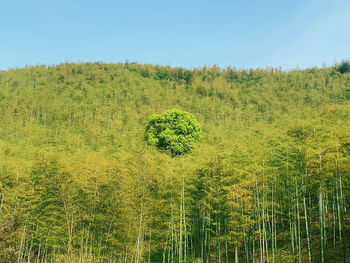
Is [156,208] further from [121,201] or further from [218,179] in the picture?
[218,179]

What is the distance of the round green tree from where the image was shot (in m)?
32.2

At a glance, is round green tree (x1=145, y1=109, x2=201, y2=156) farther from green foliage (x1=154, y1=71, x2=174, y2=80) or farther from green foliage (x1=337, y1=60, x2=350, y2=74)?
green foliage (x1=337, y1=60, x2=350, y2=74)

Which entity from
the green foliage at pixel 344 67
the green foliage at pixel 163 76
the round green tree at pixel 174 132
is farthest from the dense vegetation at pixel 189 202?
the green foliage at pixel 344 67

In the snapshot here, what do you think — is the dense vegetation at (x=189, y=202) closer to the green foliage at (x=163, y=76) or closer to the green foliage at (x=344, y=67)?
the green foliage at (x=163, y=76)

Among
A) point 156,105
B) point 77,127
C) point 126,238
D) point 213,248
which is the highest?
point 156,105

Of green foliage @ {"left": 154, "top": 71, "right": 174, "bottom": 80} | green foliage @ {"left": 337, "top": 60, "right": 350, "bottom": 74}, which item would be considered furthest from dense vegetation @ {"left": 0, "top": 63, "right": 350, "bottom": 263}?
green foliage @ {"left": 337, "top": 60, "right": 350, "bottom": 74}

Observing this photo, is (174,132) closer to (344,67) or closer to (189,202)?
(189,202)

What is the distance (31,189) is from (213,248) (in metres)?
12.2

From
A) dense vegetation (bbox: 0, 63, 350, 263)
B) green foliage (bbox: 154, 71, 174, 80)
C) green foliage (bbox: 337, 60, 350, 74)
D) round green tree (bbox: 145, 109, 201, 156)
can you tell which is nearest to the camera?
dense vegetation (bbox: 0, 63, 350, 263)

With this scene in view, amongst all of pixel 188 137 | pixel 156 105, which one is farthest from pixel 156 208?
pixel 156 105

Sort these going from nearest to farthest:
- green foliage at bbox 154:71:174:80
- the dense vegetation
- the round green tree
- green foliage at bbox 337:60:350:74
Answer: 1. the dense vegetation
2. the round green tree
3. green foliage at bbox 337:60:350:74
4. green foliage at bbox 154:71:174:80

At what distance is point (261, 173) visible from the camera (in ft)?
50.1

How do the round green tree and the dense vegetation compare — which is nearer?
the dense vegetation

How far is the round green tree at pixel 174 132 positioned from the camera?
32.2 meters
